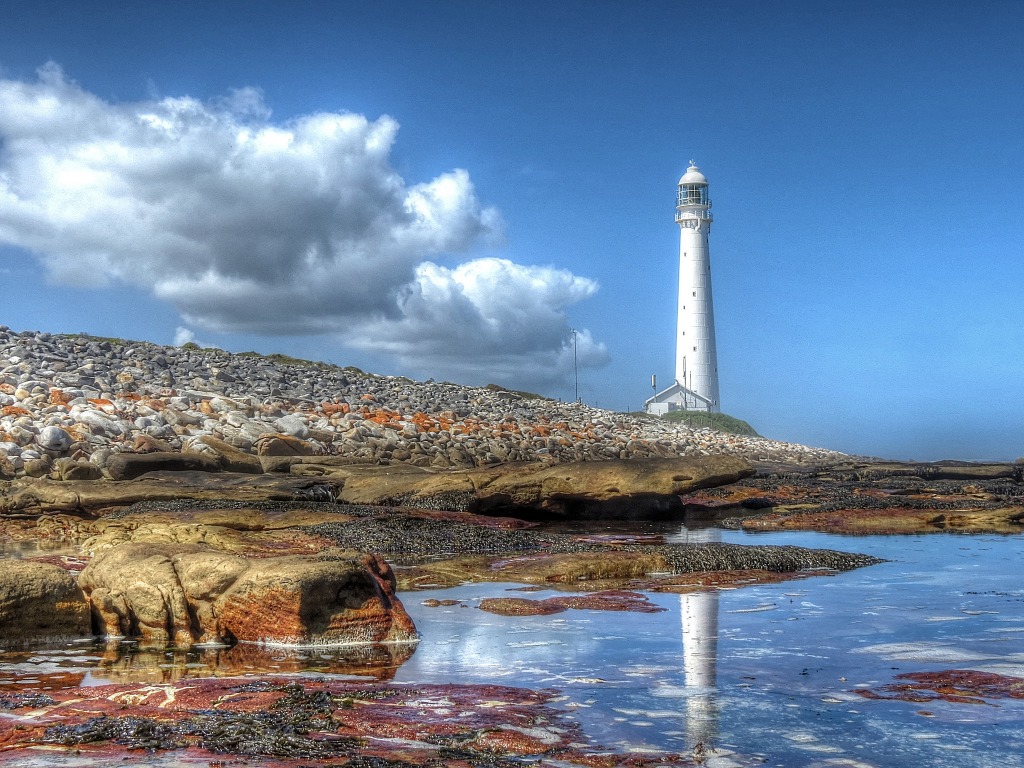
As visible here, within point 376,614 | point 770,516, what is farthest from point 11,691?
point 770,516

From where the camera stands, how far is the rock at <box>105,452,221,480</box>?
705 inches

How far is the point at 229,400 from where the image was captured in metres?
26.4

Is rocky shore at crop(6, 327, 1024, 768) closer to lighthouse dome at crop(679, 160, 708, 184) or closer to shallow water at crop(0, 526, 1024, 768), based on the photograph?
shallow water at crop(0, 526, 1024, 768)

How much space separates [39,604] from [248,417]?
61.4 feet

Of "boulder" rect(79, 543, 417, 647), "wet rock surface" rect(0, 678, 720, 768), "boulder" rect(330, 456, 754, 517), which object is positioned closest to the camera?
Answer: "wet rock surface" rect(0, 678, 720, 768)

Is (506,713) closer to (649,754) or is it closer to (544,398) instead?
(649,754)

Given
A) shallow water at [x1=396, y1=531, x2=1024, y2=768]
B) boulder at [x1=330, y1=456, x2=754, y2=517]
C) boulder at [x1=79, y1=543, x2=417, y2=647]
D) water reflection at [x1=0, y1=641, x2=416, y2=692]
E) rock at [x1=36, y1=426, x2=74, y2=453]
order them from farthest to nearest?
Result: rock at [x1=36, y1=426, x2=74, y2=453]
boulder at [x1=330, y1=456, x2=754, y2=517]
boulder at [x1=79, y1=543, x2=417, y2=647]
water reflection at [x1=0, y1=641, x2=416, y2=692]
shallow water at [x1=396, y1=531, x2=1024, y2=768]

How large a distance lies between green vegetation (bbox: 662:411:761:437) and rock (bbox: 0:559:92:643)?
51641mm

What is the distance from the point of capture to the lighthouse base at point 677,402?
63.1 metres

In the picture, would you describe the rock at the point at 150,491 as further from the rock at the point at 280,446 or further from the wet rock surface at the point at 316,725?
the wet rock surface at the point at 316,725

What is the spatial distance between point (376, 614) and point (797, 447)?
4680 cm

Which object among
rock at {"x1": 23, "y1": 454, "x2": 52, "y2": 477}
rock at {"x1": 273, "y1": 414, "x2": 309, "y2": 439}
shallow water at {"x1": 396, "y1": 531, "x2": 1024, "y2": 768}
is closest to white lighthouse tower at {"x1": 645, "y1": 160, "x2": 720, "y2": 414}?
rock at {"x1": 273, "y1": 414, "x2": 309, "y2": 439}

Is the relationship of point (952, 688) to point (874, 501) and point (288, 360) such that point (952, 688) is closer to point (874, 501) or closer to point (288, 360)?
point (874, 501)

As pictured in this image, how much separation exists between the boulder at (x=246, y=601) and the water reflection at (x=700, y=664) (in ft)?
6.54
